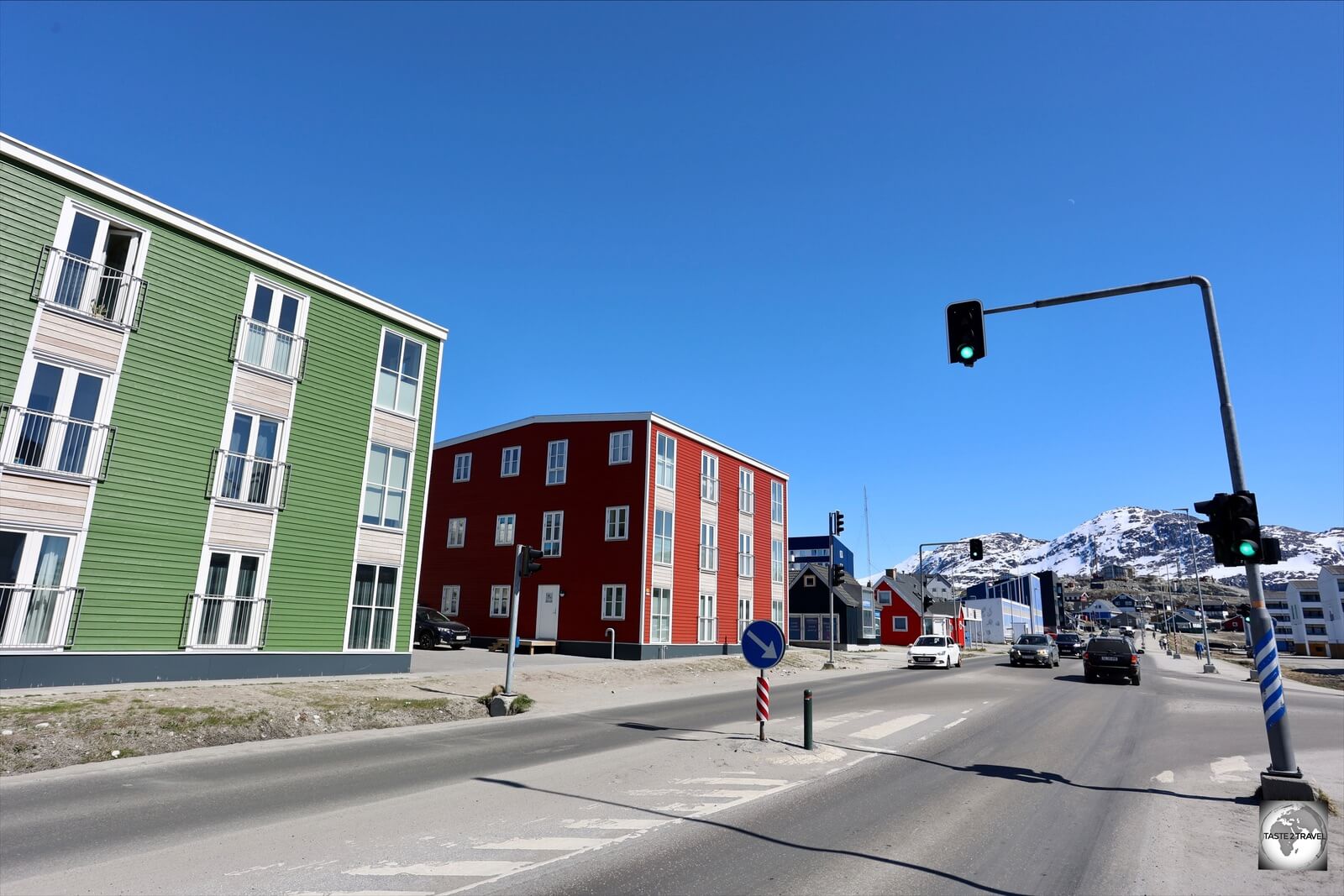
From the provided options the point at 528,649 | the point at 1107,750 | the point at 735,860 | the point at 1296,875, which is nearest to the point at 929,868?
the point at 735,860

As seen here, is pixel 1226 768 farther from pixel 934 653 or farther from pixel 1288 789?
pixel 934 653

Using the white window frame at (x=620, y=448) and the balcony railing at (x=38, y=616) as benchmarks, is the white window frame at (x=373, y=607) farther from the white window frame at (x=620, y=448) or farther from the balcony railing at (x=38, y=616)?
the white window frame at (x=620, y=448)

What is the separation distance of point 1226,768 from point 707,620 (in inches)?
1108

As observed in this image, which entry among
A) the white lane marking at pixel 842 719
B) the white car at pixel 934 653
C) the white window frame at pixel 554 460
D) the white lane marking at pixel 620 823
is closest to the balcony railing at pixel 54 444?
the white lane marking at pixel 620 823

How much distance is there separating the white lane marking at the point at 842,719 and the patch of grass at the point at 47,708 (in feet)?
43.7

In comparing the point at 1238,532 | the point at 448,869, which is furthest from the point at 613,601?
the point at 448,869

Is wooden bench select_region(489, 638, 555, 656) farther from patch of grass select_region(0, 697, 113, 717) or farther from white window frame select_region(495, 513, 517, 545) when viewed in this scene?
patch of grass select_region(0, 697, 113, 717)

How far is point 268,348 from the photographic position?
2048cm

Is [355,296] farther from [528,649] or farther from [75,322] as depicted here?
[528,649]

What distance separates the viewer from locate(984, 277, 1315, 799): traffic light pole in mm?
8750

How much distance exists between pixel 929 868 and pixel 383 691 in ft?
47.7

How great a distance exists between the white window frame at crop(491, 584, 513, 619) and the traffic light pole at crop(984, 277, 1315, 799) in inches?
1244

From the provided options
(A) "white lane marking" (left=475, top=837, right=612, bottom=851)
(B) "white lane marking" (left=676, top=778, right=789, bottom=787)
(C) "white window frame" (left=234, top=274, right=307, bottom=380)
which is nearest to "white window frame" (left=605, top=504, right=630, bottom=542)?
(C) "white window frame" (left=234, top=274, right=307, bottom=380)

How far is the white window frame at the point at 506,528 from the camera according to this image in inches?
1535
